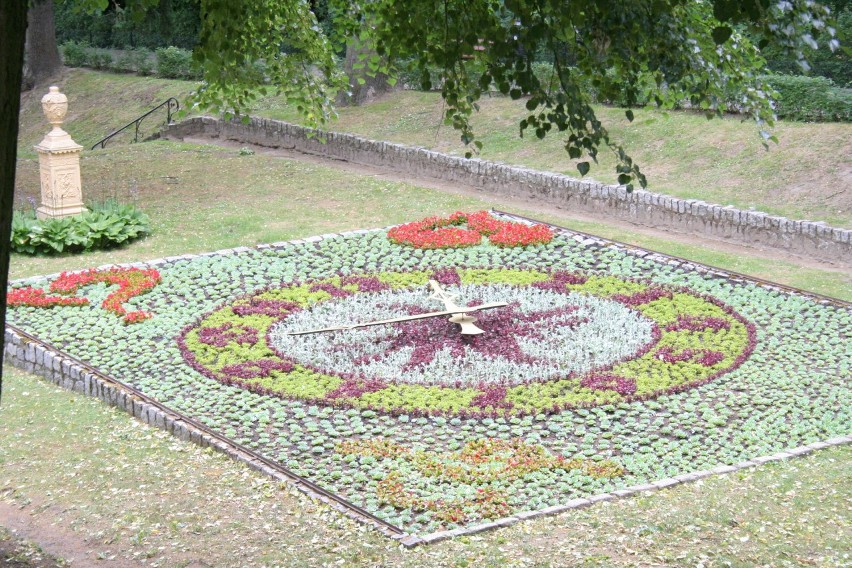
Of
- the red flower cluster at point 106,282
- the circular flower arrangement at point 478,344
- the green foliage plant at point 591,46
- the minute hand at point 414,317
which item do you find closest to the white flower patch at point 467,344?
the circular flower arrangement at point 478,344

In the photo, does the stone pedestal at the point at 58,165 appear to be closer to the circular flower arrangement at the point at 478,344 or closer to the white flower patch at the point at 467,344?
the circular flower arrangement at the point at 478,344

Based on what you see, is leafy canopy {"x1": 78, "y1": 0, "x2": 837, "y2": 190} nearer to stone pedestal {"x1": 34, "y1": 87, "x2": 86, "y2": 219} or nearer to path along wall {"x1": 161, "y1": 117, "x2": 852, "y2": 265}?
path along wall {"x1": 161, "y1": 117, "x2": 852, "y2": 265}

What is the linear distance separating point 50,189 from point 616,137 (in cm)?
1044

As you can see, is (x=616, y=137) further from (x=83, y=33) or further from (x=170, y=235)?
(x=83, y=33)

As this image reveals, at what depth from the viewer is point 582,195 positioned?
728 inches

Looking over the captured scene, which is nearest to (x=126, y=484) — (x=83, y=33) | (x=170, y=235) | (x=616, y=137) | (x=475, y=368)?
(x=475, y=368)

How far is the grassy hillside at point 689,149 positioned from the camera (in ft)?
57.0

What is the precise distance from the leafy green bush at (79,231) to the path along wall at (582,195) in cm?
302

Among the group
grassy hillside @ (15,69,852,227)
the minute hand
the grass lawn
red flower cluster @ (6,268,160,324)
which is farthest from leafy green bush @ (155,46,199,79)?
the grass lawn

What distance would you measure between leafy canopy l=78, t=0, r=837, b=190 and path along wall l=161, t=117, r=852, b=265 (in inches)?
296

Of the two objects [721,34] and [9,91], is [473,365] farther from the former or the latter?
[9,91]

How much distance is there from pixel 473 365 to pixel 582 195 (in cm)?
781

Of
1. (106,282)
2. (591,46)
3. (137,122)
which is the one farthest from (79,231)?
(137,122)

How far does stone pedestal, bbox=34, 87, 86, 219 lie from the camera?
16766mm
